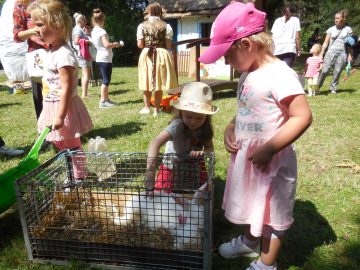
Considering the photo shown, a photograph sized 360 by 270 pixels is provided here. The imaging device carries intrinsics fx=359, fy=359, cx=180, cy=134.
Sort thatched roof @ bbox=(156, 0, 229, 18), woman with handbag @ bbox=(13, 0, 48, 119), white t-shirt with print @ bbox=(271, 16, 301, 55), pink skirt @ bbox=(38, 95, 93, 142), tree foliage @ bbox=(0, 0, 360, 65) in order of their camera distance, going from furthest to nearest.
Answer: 1. tree foliage @ bbox=(0, 0, 360, 65)
2. thatched roof @ bbox=(156, 0, 229, 18)
3. white t-shirt with print @ bbox=(271, 16, 301, 55)
4. woman with handbag @ bbox=(13, 0, 48, 119)
5. pink skirt @ bbox=(38, 95, 93, 142)

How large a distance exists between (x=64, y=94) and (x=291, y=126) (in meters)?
1.80

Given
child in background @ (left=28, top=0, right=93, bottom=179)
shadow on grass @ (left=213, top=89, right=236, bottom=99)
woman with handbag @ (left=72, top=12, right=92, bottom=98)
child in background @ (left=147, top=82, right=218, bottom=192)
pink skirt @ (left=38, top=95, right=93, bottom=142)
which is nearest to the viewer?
child in background @ (left=147, top=82, right=218, bottom=192)

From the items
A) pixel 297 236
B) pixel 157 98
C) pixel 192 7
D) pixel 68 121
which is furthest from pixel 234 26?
pixel 192 7

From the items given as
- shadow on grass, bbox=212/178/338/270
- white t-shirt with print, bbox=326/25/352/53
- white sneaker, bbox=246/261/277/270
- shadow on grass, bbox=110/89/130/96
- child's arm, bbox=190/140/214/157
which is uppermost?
white t-shirt with print, bbox=326/25/352/53

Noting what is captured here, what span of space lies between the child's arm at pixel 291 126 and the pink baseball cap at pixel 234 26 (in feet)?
1.15

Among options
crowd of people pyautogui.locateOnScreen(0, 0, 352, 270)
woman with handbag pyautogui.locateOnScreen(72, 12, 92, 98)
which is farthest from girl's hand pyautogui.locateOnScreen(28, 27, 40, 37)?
woman with handbag pyautogui.locateOnScreen(72, 12, 92, 98)

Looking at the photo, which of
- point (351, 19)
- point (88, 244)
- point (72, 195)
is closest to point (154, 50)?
point (72, 195)

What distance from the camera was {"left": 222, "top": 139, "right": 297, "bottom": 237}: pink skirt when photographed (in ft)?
5.67

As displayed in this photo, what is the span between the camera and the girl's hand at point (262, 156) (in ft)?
5.25

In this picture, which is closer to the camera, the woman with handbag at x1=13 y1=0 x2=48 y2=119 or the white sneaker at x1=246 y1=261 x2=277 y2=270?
the white sneaker at x1=246 y1=261 x2=277 y2=270

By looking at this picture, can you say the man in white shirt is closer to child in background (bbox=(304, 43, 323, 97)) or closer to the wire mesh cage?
child in background (bbox=(304, 43, 323, 97))

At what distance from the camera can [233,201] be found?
1842 mm

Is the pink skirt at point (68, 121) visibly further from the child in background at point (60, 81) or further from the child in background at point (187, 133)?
the child in background at point (187, 133)

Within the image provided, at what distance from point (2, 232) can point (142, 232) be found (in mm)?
1067
